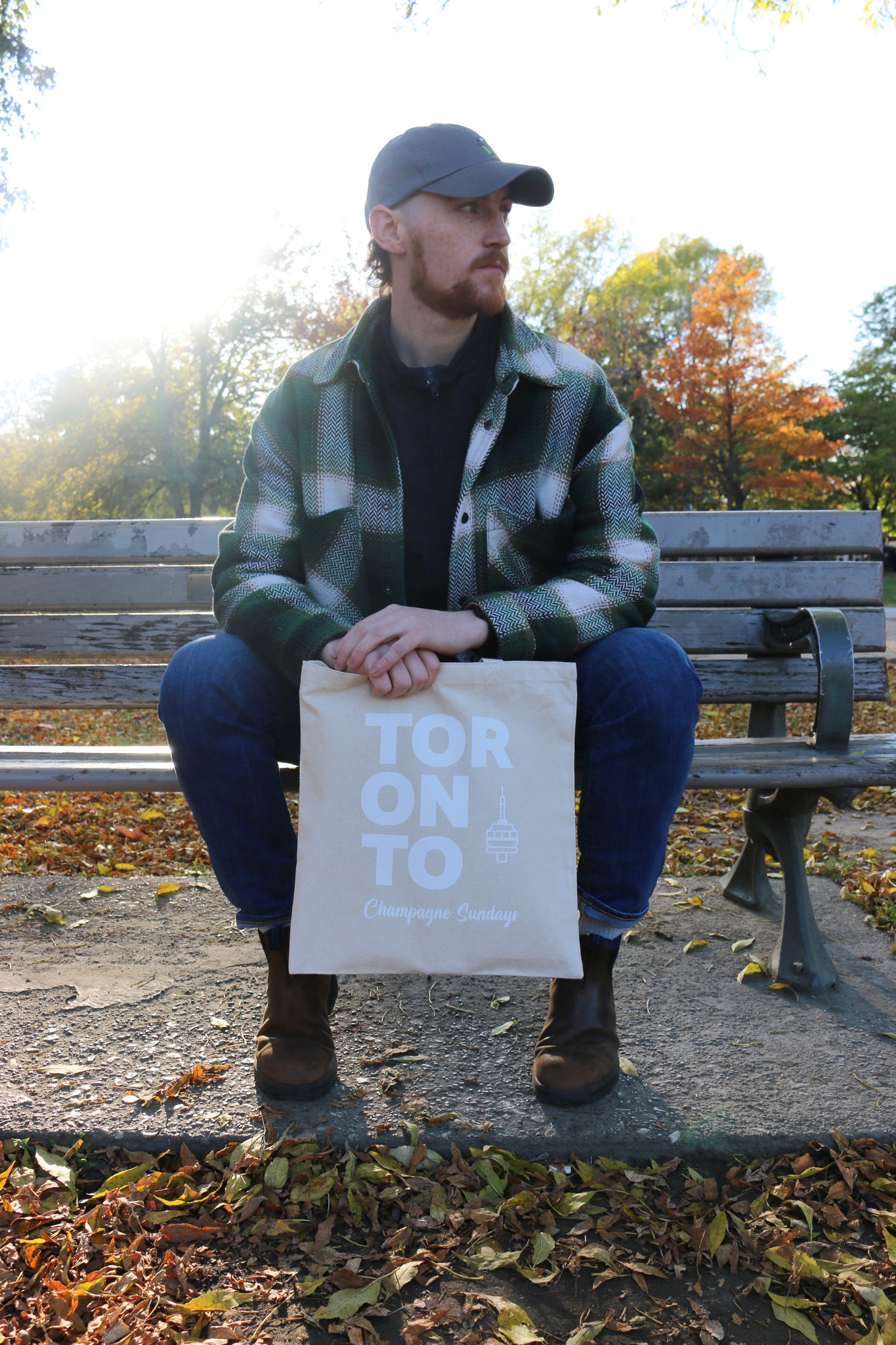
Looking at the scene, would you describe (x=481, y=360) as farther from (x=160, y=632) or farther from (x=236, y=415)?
(x=236, y=415)

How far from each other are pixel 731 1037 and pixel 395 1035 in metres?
0.78

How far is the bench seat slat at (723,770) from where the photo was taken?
235 centimetres

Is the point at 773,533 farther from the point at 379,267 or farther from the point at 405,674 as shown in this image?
the point at 405,674

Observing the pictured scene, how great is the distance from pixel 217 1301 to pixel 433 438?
1.74 metres

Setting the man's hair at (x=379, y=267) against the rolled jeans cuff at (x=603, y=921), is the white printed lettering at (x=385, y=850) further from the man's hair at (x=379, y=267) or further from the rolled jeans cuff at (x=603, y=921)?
the man's hair at (x=379, y=267)

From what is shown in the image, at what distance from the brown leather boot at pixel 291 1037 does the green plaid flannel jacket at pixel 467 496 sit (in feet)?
2.30

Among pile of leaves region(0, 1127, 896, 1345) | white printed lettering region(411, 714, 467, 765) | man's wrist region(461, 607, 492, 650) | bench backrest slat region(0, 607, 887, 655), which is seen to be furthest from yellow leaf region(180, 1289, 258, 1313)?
bench backrest slat region(0, 607, 887, 655)

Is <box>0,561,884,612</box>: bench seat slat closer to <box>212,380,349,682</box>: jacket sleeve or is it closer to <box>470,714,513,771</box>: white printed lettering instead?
<box>212,380,349,682</box>: jacket sleeve

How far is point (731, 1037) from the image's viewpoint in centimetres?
232

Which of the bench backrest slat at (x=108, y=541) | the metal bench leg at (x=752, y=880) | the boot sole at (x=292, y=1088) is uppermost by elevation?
the bench backrest slat at (x=108, y=541)

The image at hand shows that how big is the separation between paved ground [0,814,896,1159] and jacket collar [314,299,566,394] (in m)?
1.51

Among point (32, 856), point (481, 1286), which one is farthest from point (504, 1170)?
point (32, 856)

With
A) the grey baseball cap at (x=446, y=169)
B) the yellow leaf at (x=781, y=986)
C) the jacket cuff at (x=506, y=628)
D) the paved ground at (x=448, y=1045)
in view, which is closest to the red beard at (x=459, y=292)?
the grey baseball cap at (x=446, y=169)

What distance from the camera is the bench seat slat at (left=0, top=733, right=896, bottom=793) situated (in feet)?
7.72
